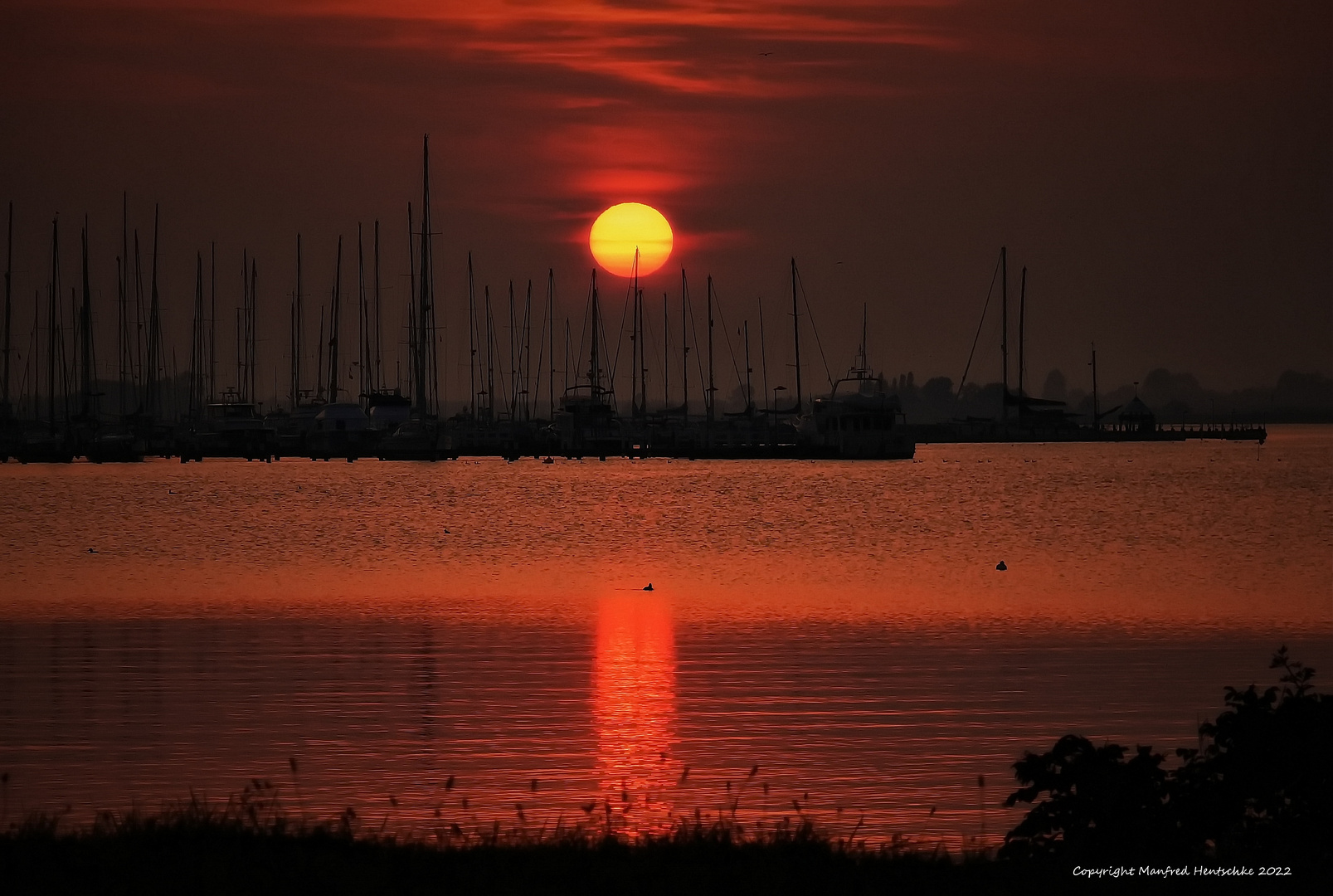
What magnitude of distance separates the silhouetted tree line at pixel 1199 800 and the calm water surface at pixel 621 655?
10.6ft

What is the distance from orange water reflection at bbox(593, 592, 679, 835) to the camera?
1683 cm

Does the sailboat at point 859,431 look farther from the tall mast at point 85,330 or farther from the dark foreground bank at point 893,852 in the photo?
the dark foreground bank at point 893,852

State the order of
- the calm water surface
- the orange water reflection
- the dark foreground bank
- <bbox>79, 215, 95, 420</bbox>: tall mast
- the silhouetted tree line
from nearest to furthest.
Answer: the dark foreground bank
the silhouetted tree line
the orange water reflection
the calm water surface
<bbox>79, 215, 95, 420</bbox>: tall mast

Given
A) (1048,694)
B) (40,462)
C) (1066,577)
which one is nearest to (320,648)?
(1048,694)

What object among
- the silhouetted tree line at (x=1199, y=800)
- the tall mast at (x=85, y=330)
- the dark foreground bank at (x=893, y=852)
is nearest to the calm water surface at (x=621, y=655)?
the dark foreground bank at (x=893, y=852)

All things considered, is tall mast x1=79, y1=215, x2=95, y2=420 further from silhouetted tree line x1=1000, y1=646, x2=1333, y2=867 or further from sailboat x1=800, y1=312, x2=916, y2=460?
silhouetted tree line x1=1000, y1=646, x2=1333, y2=867

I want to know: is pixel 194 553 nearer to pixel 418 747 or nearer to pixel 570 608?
pixel 570 608

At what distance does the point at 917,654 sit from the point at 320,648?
10231 mm

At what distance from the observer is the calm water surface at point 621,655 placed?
18.1 m

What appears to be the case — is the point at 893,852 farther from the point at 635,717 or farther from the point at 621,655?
the point at 621,655

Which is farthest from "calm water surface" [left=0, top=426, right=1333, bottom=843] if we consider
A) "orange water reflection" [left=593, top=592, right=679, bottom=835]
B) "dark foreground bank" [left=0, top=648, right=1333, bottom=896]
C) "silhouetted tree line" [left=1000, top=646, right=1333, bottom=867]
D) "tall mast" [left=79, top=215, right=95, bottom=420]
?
"tall mast" [left=79, top=215, right=95, bottom=420]

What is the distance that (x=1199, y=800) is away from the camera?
12961 millimetres

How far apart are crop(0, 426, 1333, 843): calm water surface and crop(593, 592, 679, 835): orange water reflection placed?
0.08 metres

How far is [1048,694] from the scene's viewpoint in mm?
24078
